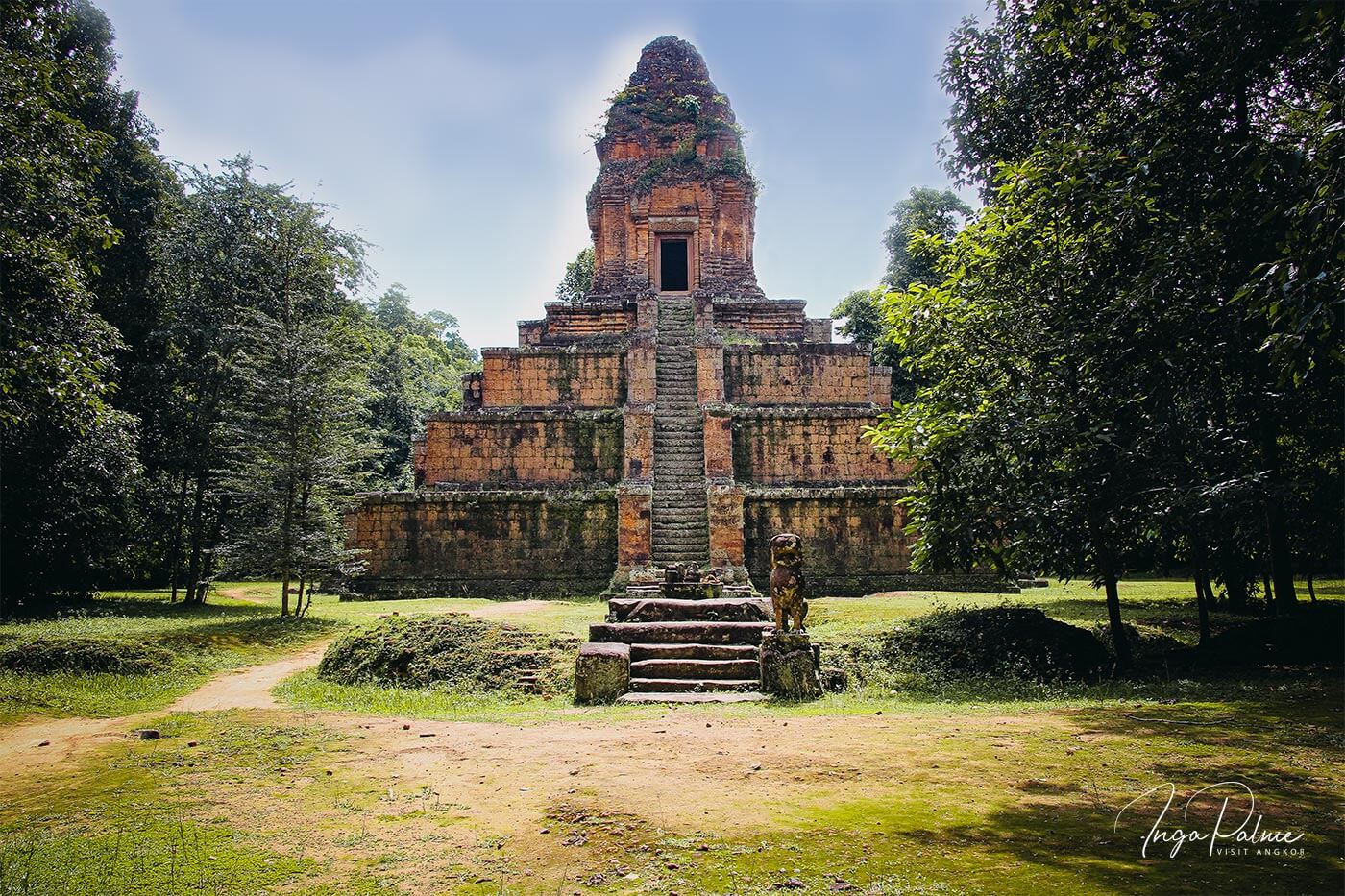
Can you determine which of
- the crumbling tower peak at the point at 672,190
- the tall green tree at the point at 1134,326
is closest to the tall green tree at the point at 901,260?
the crumbling tower peak at the point at 672,190

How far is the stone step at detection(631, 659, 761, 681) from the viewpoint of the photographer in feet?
29.5

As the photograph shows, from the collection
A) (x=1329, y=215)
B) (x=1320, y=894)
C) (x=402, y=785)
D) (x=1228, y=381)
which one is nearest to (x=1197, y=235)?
(x=1228, y=381)

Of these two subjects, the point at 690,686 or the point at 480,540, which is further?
the point at 480,540

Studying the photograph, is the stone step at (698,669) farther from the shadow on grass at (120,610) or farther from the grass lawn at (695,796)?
the shadow on grass at (120,610)

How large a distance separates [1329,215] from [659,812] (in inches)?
209

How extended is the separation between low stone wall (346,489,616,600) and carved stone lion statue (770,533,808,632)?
8691mm

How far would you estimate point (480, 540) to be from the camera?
1761 cm

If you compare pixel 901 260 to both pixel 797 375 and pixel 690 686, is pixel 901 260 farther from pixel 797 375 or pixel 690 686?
pixel 690 686

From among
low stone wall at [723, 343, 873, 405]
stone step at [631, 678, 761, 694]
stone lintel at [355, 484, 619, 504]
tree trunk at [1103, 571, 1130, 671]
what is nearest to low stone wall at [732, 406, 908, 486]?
low stone wall at [723, 343, 873, 405]

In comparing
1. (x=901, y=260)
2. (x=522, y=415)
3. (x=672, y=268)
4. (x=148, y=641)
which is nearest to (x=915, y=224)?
(x=901, y=260)

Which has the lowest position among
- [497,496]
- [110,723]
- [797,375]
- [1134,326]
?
[110,723]

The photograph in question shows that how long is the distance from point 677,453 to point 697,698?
34.9ft

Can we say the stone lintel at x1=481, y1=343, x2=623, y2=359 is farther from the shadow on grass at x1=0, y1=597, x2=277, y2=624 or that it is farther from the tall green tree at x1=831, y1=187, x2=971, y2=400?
the tall green tree at x1=831, y1=187, x2=971, y2=400

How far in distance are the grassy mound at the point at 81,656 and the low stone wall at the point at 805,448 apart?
11531 millimetres
